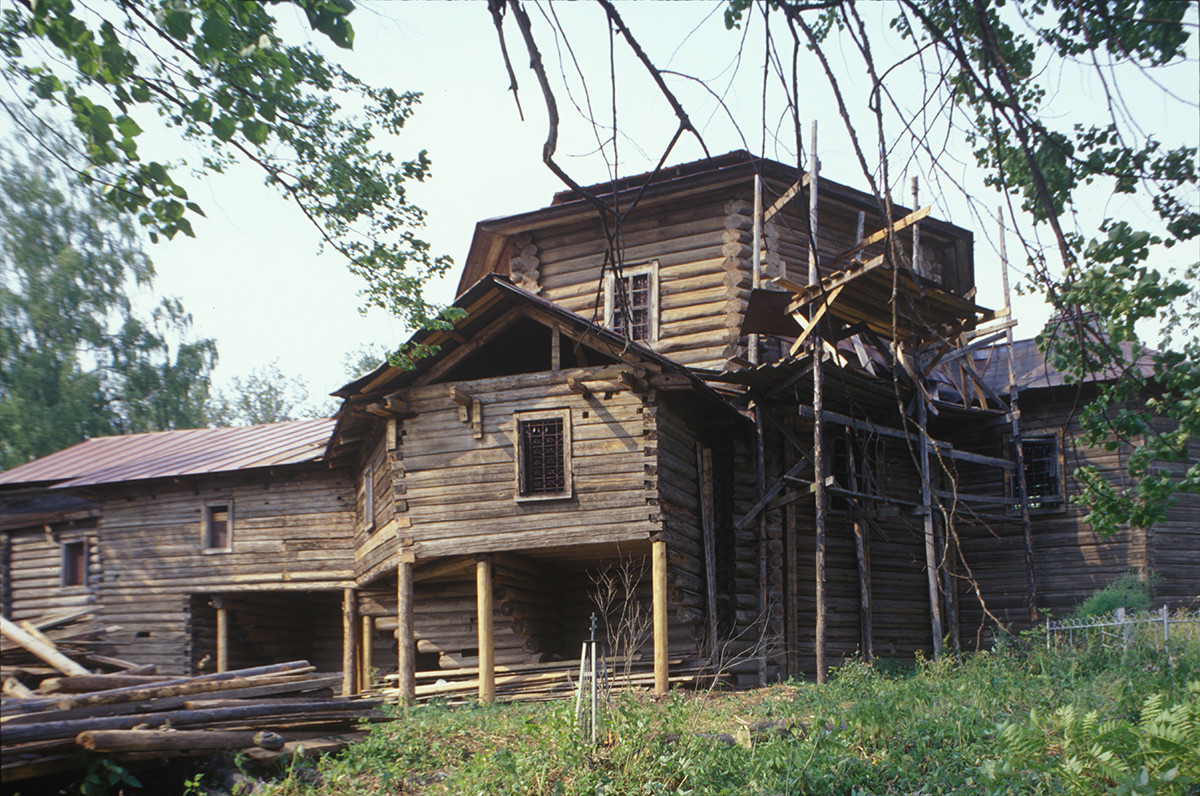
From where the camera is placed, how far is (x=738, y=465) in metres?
18.6

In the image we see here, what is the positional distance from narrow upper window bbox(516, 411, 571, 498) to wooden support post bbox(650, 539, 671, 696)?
187cm

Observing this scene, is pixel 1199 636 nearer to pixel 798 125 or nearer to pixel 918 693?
pixel 918 693

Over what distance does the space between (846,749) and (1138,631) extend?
811cm

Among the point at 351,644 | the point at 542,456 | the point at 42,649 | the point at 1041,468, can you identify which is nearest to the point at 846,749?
the point at 42,649

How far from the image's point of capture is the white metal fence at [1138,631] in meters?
13.5

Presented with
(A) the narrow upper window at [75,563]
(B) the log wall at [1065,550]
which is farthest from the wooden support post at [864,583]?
(A) the narrow upper window at [75,563]

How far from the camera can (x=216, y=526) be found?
2247 centimetres

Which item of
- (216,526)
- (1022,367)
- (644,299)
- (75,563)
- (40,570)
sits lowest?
(40,570)

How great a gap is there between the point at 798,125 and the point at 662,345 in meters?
16.5

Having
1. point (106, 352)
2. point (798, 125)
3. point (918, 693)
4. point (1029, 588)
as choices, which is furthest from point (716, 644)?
point (106, 352)

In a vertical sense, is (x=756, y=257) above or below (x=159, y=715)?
above

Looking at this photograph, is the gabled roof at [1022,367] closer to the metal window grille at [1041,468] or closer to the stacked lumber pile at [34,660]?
the metal window grille at [1041,468]

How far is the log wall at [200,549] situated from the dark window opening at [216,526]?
151 mm

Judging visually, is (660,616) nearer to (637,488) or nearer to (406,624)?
(637,488)
